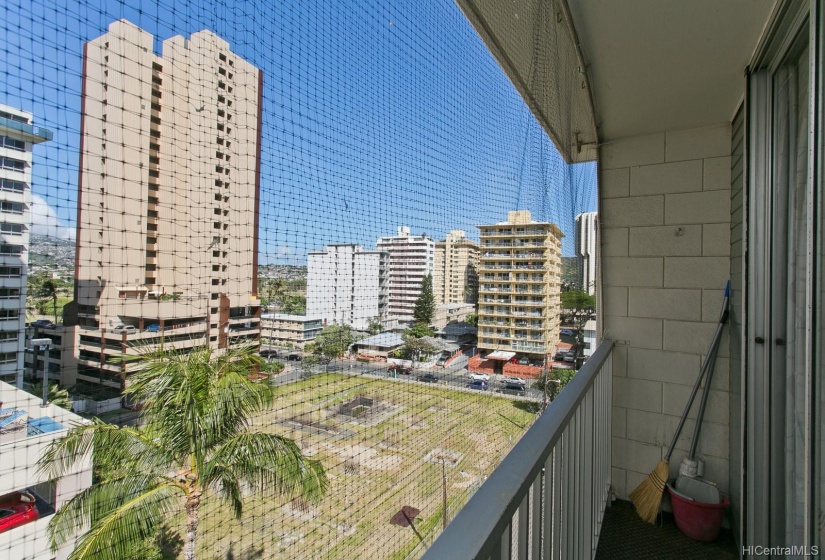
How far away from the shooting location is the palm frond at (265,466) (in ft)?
8.22

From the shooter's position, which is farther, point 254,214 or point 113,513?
point 113,513

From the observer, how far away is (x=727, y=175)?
6.81 feet

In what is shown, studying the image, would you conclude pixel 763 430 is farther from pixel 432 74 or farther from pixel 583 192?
pixel 432 74

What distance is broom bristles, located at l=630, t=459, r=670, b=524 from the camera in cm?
193

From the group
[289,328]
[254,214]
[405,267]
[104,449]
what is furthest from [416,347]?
[104,449]

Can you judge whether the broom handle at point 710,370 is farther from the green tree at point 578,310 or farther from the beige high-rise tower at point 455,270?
the beige high-rise tower at point 455,270

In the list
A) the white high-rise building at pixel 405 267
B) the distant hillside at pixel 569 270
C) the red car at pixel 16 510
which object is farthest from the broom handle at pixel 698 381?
the red car at pixel 16 510

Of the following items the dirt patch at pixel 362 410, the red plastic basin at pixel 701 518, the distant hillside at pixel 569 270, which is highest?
the distant hillside at pixel 569 270

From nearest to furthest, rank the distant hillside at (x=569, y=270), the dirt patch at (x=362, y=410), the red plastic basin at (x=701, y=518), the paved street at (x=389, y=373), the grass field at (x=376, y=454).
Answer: the red plastic basin at (x=701, y=518)
the paved street at (x=389, y=373)
the distant hillside at (x=569, y=270)
the grass field at (x=376, y=454)
the dirt patch at (x=362, y=410)

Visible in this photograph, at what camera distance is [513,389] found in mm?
3211

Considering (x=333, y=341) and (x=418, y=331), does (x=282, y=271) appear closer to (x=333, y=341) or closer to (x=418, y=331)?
(x=333, y=341)

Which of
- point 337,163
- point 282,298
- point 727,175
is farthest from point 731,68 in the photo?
point 282,298

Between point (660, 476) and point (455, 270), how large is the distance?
1617mm

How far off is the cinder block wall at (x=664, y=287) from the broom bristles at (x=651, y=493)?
0.39ft
